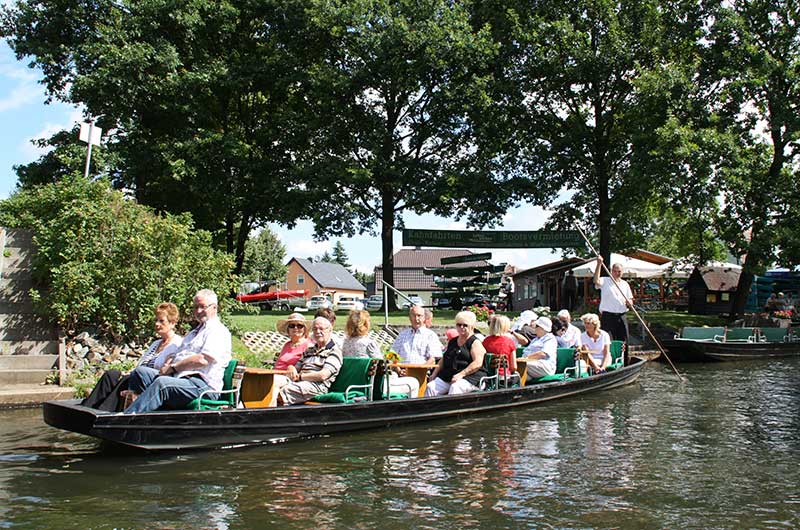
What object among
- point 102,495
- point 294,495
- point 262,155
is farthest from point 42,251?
point 262,155

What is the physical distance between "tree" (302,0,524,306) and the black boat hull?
11.1 m

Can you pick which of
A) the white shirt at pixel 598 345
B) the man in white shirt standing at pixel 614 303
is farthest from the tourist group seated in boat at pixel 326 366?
the man in white shirt standing at pixel 614 303

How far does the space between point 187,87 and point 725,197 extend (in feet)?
68.1

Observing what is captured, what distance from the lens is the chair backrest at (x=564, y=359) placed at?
1330 cm

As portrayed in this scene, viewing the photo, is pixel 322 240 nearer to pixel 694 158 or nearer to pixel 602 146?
pixel 602 146

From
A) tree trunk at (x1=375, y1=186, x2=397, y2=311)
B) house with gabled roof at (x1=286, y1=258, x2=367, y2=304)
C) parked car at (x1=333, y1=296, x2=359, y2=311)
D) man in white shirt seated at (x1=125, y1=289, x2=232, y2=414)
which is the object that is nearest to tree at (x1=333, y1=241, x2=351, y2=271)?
house with gabled roof at (x1=286, y1=258, x2=367, y2=304)

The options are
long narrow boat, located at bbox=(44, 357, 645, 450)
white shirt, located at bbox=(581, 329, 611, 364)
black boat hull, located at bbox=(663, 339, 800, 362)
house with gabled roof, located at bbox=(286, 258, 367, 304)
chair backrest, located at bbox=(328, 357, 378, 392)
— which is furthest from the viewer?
house with gabled roof, located at bbox=(286, 258, 367, 304)

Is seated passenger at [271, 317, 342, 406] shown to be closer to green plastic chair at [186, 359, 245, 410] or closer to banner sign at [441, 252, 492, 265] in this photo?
green plastic chair at [186, 359, 245, 410]

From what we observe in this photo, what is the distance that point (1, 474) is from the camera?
24.0 ft

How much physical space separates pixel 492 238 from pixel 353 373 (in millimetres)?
20722

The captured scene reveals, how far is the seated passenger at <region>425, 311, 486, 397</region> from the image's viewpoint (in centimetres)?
1045

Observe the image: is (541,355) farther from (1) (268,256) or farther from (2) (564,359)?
(1) (268,256)

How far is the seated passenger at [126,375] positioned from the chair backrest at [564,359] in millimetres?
7441

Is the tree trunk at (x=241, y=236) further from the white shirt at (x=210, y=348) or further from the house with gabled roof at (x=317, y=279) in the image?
the house with gabled roof at (x=317, y=279)
